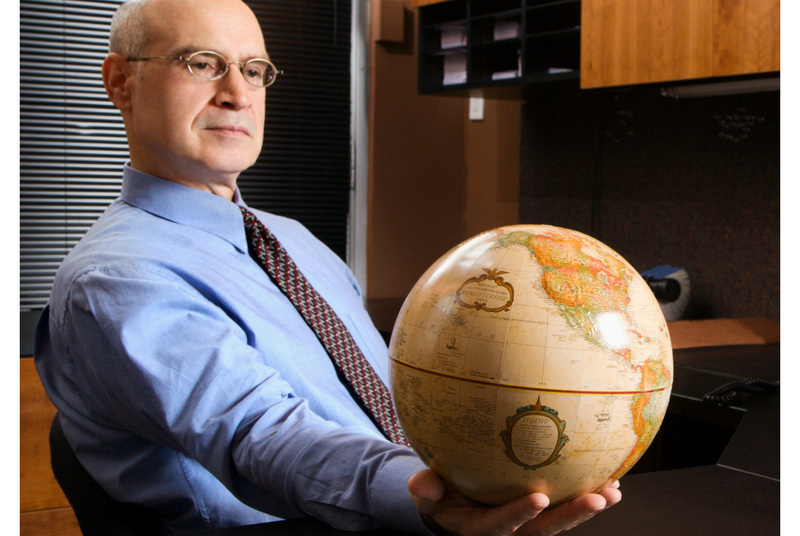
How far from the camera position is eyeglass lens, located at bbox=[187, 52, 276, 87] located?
3.49ft

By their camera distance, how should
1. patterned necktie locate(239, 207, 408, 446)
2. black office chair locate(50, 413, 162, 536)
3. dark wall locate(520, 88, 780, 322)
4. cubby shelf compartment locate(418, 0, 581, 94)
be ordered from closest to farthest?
black office chair locate(50, 413, 162, 536), patterned necktie locate(239, 207, 408, 446), dark wall locate(520, 88, 780, 322), cubby shelf compartment locate(418, 0, 581, 94)

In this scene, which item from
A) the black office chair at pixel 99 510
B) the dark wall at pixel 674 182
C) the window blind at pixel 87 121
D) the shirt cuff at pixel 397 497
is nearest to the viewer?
the shirt cuff at pixel 397 497

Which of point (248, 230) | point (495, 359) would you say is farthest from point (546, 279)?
point (248, 230)

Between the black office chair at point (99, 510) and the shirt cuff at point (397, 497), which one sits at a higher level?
the shirt cuff at point (397, 497)

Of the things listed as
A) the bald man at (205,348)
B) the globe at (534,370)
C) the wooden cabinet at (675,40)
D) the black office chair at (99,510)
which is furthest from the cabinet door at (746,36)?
the black office chair at (99,510)

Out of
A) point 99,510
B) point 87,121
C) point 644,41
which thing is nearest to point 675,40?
point 644,41

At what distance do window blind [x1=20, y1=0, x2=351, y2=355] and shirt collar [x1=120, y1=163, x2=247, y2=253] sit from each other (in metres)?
1.42

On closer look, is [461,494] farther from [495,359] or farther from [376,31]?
[376,31]

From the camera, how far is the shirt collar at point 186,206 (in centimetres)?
102

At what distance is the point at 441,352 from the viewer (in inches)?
21.8

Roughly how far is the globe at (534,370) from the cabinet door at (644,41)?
1.19 m

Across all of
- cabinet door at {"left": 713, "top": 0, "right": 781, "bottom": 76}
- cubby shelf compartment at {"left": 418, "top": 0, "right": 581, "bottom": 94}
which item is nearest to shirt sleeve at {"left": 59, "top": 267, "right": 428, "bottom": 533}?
cabinet door at {"left": 713, "top": 0, "right": 781, "bottom": 76}

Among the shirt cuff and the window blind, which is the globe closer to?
the shirt cuff

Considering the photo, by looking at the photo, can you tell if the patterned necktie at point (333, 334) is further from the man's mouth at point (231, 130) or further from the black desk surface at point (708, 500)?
the black desk surface at point (708, 500)
